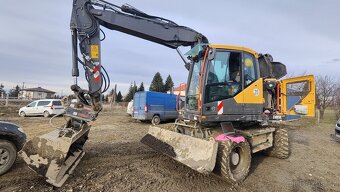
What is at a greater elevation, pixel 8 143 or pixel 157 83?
pixel 157 83

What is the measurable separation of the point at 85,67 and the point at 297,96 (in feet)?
19.3

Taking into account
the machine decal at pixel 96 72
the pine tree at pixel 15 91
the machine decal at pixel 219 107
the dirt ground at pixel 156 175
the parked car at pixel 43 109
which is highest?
the pine tree at pixel 15 91

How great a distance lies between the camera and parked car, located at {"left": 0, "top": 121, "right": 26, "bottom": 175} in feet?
16.9

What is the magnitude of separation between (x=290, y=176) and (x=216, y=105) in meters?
2.68

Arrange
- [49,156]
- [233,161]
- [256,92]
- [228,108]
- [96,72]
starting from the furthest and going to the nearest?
[256,92]
[228,108]
[96,72]
[233,161]
[49,156]

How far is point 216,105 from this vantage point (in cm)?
593

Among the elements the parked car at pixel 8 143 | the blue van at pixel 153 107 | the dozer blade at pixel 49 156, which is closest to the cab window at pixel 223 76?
the dozer blade at pixel 49 156

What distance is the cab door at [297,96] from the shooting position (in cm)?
700

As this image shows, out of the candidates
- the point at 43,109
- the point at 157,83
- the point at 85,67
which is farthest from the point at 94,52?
the point at 157,83

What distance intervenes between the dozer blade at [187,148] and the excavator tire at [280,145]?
3.69 meters

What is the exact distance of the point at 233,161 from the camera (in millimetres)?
5742

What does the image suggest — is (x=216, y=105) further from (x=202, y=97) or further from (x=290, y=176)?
(x=290, y=176)

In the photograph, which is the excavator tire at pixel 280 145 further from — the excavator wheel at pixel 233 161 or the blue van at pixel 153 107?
the blue van at pixel 153 107

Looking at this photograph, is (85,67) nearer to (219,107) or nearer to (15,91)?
(219,107)
